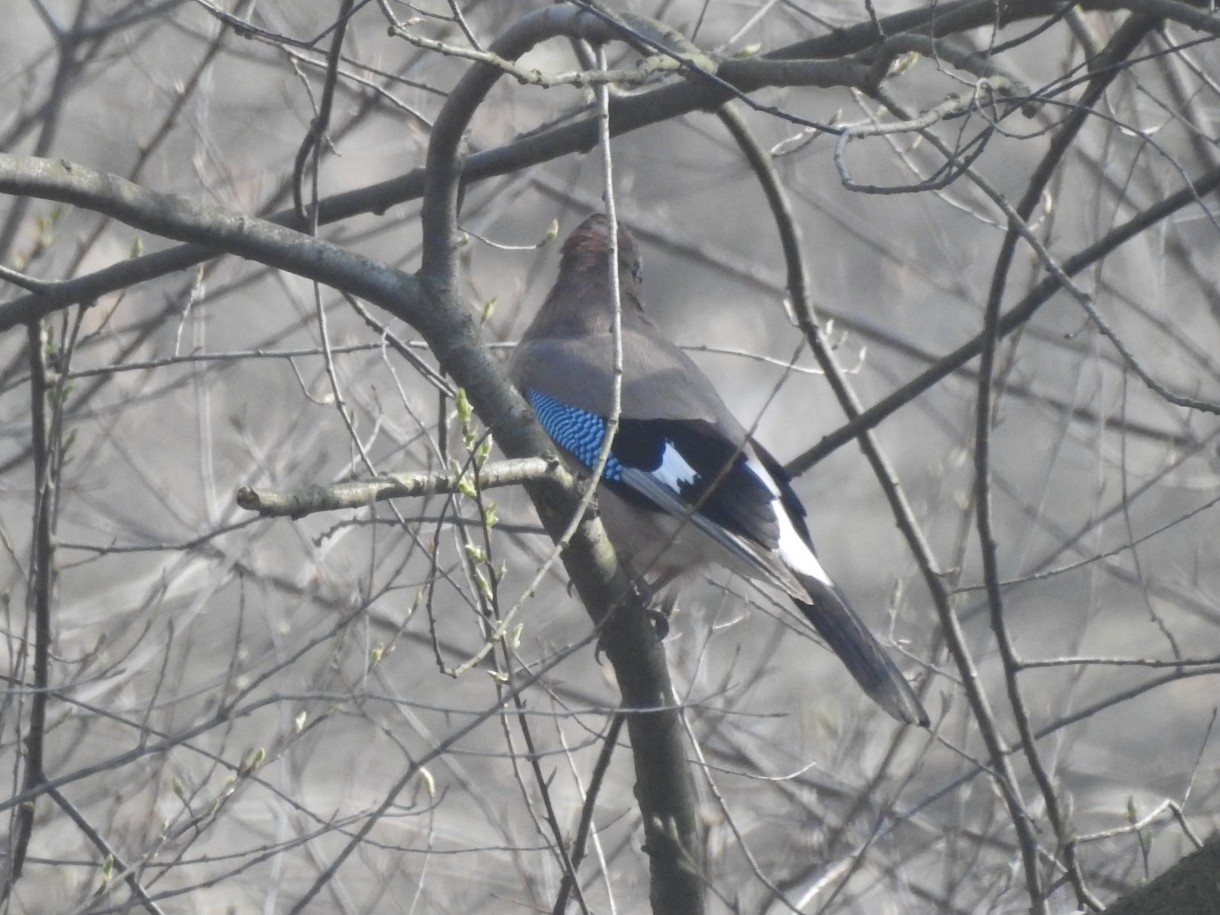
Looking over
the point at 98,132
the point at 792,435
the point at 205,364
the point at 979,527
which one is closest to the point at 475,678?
the point at 792,435

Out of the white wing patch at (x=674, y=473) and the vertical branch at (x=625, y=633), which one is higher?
the white wing patch at (x=674, y=473)

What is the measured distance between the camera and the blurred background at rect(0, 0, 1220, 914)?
4.52m

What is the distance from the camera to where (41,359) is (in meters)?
4.12

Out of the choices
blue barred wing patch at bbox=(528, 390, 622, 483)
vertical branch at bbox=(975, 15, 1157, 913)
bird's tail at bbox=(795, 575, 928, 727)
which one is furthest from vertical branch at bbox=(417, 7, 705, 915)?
blue barred wing patch at bbox=(528, 390, 622, 483)

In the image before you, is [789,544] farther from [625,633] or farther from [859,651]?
[625,633]

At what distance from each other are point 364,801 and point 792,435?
5974mm

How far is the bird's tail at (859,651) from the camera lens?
462 centimetres

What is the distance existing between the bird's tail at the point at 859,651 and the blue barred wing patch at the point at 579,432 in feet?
2.64

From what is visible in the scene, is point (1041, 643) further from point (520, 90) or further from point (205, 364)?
point (205, 364)

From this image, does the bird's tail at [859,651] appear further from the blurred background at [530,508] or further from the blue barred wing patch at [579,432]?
the blue barred wing patch at [579,432]

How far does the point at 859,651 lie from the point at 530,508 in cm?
385

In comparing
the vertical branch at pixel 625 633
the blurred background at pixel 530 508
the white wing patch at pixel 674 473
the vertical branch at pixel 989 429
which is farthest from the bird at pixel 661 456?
the vertical branch at pixel 625 633

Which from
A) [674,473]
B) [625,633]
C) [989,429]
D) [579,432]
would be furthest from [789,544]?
[625,633]

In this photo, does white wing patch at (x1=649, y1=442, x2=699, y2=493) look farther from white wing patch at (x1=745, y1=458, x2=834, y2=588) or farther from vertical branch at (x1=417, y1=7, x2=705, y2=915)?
vertical branch at (x1=417, y1=7, x2=705, y2=915)
